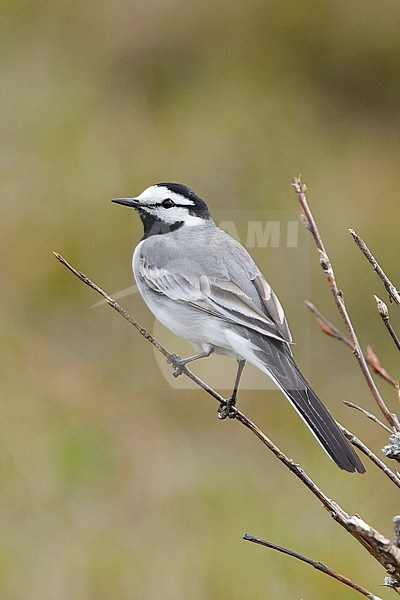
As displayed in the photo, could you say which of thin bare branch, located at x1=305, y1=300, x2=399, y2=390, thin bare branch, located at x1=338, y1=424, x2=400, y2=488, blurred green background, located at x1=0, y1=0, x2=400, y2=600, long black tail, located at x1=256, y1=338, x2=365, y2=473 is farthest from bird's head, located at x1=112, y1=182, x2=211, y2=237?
Result: blurred green background, located at x1=0, y1=0, x2=400, y2=600

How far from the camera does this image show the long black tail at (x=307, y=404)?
5.82 feet

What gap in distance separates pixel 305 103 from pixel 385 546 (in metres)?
5.60

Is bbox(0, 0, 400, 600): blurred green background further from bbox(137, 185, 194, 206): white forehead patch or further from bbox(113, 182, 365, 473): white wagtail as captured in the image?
bbox(137, 185, 194, 206): white forehead patch

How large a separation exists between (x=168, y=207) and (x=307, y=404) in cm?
105

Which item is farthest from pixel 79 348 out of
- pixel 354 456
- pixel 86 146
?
pixel 354 456

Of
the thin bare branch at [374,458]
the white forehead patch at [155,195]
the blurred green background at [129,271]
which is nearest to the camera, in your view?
the thin bare branch at [374,458]

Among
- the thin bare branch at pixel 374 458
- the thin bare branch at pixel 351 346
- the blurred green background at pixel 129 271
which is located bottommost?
the blurred green background at pixel 129 271

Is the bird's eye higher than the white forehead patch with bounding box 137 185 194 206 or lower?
lower

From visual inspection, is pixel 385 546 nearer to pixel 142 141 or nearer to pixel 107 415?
pixel 107 415

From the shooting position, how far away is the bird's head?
288cm

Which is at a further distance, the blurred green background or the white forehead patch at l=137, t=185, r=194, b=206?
the blurred green background

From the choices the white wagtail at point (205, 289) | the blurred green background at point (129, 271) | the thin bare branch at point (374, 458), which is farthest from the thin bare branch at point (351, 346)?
the blurred green background at point (129, 271)

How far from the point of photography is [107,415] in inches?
212

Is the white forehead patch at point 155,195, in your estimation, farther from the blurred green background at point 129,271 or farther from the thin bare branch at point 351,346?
the blurred green background at point 129,271
